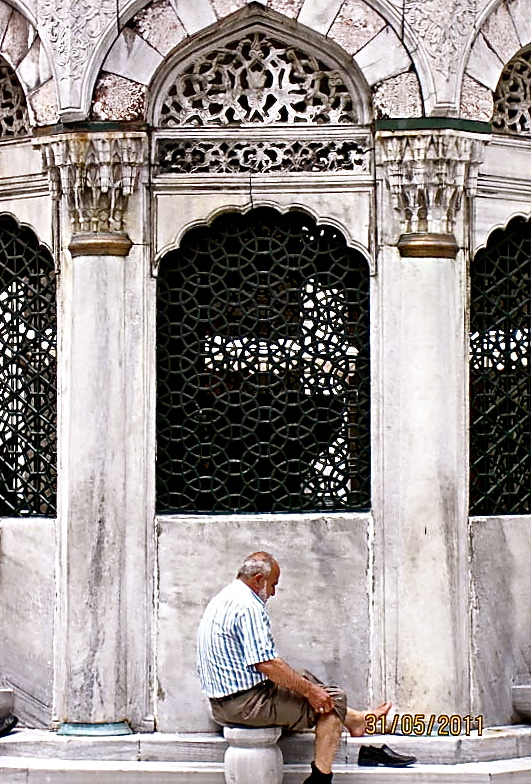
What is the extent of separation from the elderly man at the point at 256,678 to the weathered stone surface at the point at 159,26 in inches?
112

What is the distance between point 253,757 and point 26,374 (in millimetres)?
2593

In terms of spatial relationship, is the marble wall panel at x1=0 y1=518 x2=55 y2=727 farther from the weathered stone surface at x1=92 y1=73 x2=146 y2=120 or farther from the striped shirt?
the weathered stone surface at x1=92 y1=73 x2=146 y2=120

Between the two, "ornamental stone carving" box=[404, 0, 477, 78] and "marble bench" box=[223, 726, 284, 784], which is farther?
"ornamental stone carving" box=[404, 0, 477, 78]

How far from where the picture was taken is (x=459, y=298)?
959cm

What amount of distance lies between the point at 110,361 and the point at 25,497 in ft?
3.41

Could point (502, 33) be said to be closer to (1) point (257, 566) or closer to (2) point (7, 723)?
(1) point (257, 566)

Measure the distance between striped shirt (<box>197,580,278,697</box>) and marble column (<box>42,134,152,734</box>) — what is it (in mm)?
735

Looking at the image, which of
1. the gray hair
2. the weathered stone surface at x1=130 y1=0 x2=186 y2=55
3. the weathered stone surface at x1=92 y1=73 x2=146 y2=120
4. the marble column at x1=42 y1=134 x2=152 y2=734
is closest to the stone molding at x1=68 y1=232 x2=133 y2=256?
the marble column at x1=42 y1=134 x2=152 y2=734

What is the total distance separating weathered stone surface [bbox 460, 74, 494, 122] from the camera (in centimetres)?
948

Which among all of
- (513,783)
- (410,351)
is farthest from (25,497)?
(513,783)

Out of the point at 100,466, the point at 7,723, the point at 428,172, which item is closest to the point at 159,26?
the point at 428,172

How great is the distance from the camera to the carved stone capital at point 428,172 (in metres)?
9.35

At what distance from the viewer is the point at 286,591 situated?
31.3 ft

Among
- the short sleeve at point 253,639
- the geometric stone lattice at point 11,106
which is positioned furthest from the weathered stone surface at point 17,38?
the short sleeve at point 253,639
